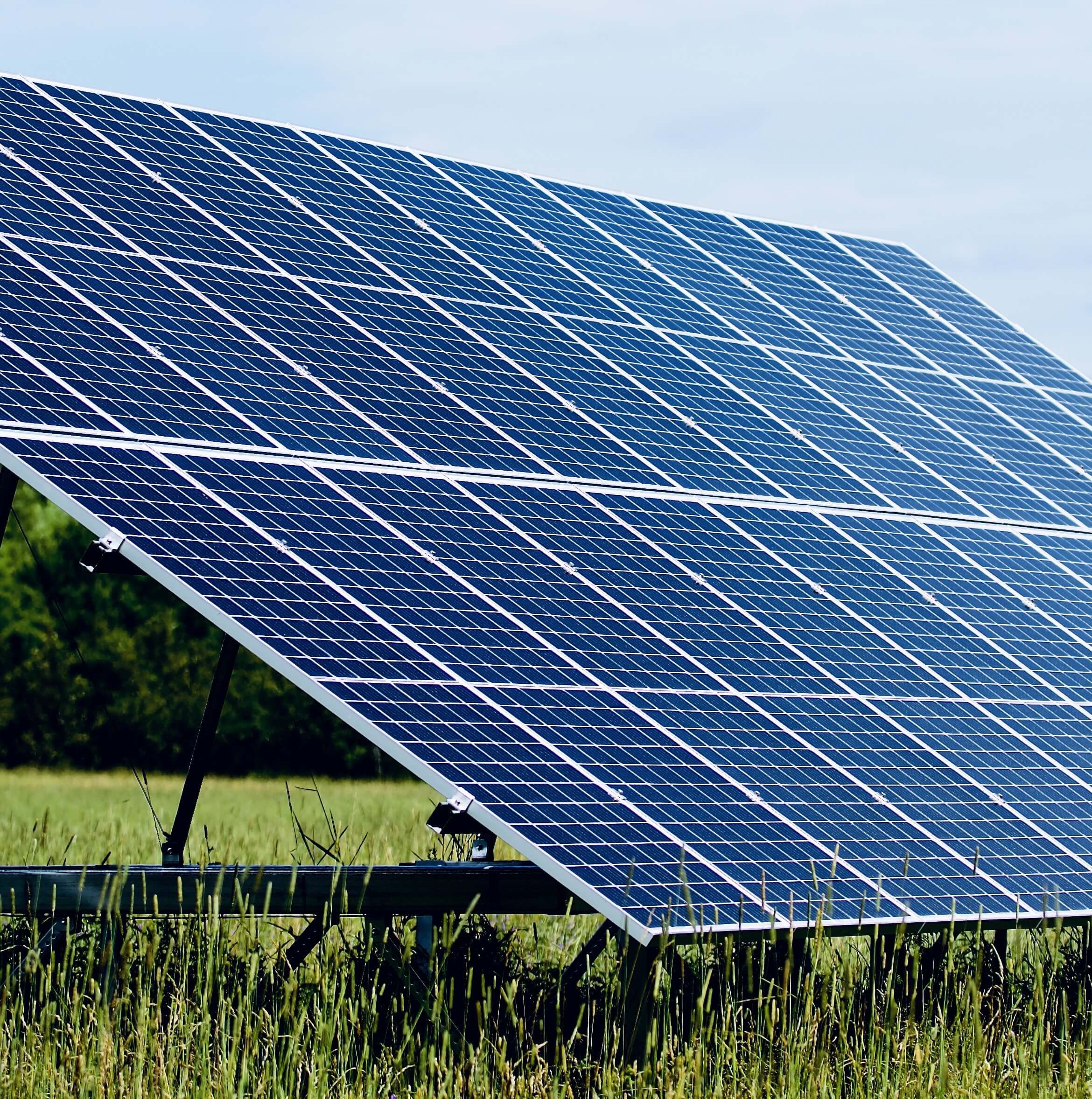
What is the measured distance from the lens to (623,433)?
15.5m

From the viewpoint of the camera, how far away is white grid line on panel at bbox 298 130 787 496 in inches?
630

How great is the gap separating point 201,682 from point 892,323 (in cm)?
2909

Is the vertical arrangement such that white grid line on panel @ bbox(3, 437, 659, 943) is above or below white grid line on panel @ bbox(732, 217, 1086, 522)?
below

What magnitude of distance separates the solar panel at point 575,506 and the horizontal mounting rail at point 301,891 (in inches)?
54.6

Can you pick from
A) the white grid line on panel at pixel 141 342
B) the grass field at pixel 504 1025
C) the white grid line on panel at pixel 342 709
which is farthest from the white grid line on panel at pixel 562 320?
the white grid line on panel at pixel 342 709

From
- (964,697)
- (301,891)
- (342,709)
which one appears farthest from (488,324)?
(342,709)

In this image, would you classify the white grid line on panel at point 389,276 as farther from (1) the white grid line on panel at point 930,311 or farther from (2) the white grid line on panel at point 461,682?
(1) the white grid line on panel at point 930,311

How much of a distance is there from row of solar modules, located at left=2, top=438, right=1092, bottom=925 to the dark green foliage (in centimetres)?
3104

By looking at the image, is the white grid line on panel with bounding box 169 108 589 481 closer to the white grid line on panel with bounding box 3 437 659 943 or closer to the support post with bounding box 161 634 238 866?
the support post with bounding box 161 634 238 866

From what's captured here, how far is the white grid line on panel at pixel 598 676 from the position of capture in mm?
11156

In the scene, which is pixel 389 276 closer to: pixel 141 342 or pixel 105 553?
pixel 141 342

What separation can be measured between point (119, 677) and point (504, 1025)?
34.8 m

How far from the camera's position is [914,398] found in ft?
63.5

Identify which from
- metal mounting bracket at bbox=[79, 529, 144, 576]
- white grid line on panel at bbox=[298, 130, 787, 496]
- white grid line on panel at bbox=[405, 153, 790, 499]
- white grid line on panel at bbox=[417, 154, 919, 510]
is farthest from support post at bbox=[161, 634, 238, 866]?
white grid line on panel at bbox=[417, 154, 919, 510]
